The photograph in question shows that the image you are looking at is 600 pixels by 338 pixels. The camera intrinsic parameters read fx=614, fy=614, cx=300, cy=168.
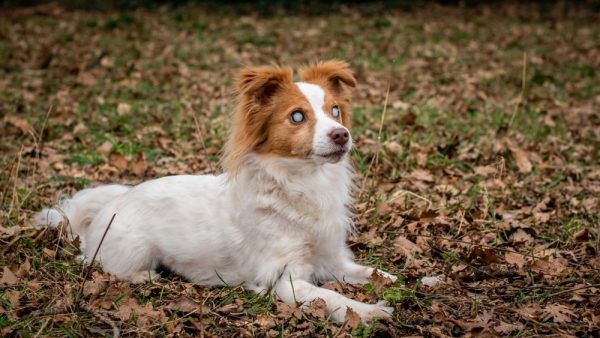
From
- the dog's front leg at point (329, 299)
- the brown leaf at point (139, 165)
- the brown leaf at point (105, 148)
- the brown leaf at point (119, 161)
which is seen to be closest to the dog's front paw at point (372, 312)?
the dog's front leg at point (329, 299)

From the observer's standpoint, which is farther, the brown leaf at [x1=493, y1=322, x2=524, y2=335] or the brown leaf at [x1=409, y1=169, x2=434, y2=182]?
the brown leaf at [x1=409, y1=169, x2=434, y2=182]

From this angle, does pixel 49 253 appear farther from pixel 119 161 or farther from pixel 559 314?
pixel 559 314

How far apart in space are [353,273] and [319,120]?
3.38 ft

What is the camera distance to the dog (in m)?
3.62

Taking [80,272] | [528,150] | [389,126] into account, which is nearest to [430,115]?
[389,126]

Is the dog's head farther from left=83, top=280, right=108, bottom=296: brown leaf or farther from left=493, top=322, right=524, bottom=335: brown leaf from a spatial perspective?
left=493, top=322, right=524, bottom=335: brown leaf

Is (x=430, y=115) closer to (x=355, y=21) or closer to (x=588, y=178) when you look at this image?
(x=588, y=178)

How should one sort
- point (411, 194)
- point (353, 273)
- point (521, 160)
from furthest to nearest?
point (521, 160) → point (411, 194) → point (353, 273)

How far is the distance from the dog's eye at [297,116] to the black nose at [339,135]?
0.24 m

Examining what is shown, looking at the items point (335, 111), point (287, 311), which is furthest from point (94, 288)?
point (335, 111)

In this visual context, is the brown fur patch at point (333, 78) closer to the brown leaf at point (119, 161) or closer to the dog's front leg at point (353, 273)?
the dog's front leg at point (353, 273)

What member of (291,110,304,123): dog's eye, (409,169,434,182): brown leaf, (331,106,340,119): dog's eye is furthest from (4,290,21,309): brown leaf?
(409,169,434,182): brown leaf

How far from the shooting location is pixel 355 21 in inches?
649

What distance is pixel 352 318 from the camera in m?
3.26
